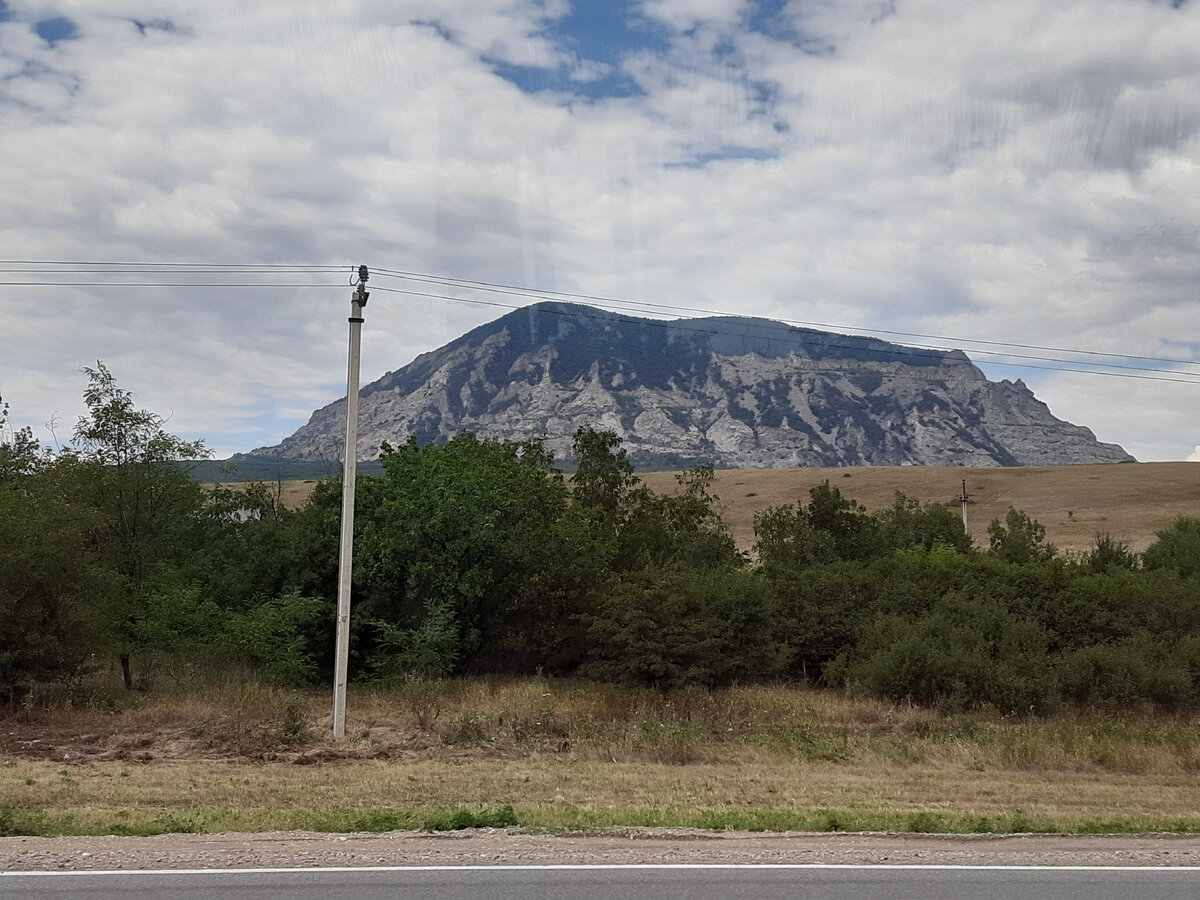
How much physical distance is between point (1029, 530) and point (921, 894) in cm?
3837

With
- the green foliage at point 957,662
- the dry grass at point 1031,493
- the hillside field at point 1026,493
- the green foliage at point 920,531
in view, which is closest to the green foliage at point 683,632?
the green foliage at point 957,662

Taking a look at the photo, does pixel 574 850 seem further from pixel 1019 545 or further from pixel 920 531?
pixel 920 531

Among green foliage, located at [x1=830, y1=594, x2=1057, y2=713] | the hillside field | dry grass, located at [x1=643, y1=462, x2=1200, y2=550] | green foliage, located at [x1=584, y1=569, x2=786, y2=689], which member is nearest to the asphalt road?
green foliage, located at [x1=830, y1=594, x2=1057, y2=713]

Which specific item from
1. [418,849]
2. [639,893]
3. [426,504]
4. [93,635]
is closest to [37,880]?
[418,849]

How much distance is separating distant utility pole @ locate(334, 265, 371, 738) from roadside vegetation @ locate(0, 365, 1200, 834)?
0.96m

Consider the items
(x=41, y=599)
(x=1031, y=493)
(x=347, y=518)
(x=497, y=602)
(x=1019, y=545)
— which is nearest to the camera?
(x=347, y=518)

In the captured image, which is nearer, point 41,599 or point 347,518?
point 347,518


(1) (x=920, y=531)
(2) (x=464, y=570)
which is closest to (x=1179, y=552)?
(1) (x=920, y=531)

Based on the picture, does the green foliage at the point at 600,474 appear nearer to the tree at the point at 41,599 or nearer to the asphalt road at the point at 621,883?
the tree at the point at 41,599

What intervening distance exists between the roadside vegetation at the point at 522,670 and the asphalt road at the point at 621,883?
6.60 ft

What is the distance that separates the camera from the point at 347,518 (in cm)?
1698

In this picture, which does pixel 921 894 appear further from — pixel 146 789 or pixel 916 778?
pixel 146 789

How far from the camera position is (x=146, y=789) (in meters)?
12.8

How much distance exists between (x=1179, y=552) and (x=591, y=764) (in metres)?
28.6
